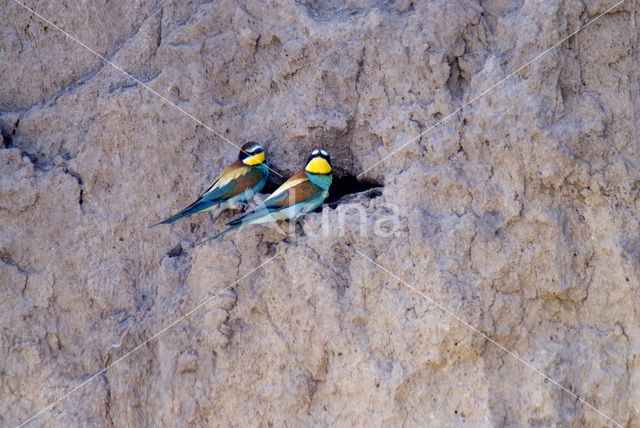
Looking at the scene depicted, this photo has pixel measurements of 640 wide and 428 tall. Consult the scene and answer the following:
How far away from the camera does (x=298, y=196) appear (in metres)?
2.81

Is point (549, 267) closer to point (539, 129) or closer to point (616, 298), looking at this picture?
point (616, 298)

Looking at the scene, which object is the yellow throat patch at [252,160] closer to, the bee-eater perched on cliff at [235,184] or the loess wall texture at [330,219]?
the bee-eater perched on cliff at [235,184]

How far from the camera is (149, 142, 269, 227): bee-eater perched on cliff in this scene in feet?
9.27

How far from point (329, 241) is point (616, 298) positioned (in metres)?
0.89

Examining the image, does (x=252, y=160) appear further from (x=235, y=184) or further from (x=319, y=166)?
(x=319, y=166)

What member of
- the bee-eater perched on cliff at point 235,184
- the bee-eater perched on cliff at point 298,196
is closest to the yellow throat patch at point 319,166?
the bee-eater perched on cliff at point 298,196

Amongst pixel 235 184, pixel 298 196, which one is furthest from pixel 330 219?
pixel 235 184

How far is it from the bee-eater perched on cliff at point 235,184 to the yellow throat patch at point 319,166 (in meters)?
0.16

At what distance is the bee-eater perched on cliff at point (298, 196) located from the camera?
2766mm

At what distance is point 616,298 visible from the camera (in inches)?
98.8

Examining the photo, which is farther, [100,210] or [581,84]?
[100,210]

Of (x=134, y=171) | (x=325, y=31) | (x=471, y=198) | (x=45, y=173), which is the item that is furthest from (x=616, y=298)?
(x=45, y=173)

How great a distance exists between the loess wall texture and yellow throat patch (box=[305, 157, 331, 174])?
0.09 meters

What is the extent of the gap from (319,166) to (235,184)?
0.29m
